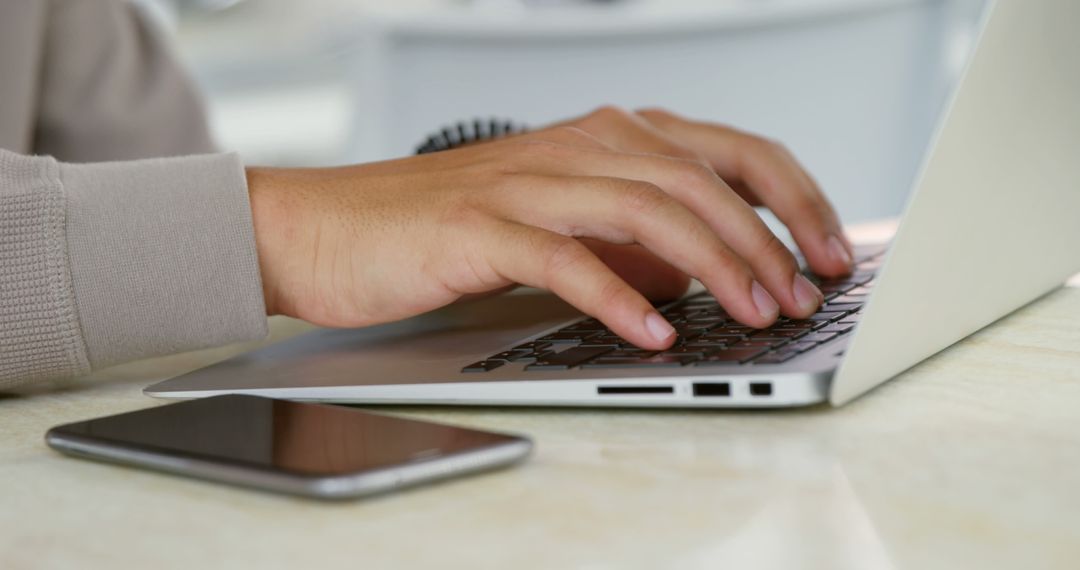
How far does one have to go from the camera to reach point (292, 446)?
360 millimetres

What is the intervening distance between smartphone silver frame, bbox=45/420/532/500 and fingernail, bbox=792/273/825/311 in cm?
24

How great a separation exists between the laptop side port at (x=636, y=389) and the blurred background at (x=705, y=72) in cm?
143

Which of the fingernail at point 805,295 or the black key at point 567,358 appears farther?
the fingernail at point 805,295

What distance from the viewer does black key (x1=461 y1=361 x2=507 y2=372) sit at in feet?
1.57

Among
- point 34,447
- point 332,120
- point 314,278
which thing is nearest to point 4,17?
point 314,278

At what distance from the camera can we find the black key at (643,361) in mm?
439

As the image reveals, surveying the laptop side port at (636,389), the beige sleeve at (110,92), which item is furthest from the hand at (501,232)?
the beige sleeve at (110,92)

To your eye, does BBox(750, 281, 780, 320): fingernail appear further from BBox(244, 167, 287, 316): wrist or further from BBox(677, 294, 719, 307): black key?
BBox(244, 167, 287, 316): wrist

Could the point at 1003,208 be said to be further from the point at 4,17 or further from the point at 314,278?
the point at 4,17

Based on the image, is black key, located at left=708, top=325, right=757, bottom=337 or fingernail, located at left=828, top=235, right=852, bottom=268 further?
fingernail, located at left=828, top=235, right=852, bottom=268

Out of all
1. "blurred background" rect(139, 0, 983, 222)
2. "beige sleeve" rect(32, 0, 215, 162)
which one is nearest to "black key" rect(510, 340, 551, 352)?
"beige sleeve" rect(32, 0, 215, 162)

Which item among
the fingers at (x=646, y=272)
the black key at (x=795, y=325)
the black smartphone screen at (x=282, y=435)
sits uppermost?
the black smartphone screen at (x=282, y=435)

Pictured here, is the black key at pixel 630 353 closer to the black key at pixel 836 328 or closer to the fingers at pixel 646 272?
the black key at pixel 836 328

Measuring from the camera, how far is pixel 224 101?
3.22 metres
